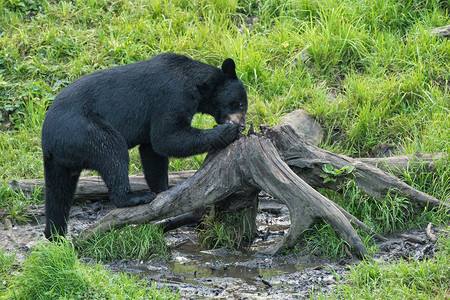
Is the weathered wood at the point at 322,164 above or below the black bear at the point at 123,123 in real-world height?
below

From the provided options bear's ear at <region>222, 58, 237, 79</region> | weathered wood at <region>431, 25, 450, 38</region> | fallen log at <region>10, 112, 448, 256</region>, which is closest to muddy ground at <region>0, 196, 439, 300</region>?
fallen log at <region>10, 112, 448, 256</region>

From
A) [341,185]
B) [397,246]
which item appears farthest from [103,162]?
[397,246]

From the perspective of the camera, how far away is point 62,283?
13.6 feet

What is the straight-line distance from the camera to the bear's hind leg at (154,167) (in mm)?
6027

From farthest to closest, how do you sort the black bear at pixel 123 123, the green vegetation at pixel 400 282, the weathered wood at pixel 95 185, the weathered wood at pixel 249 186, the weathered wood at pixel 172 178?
the weathered wood at pixel 95 185, the weathered wood at pixel 172 178, the black bear at pixel 123 123, the weathered wood at pixel 249 186, the green vegetation at pixel 400 282

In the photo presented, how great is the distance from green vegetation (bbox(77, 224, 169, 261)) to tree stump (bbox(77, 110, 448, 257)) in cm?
8

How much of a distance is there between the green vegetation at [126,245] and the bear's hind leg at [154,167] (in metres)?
0.71

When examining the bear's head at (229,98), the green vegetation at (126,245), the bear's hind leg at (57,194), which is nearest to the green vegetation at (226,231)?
the green vegetation at (126,245)

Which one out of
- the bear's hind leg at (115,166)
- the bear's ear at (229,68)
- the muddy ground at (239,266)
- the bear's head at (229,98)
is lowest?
the muddy ground at (239,266)

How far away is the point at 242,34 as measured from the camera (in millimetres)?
9328

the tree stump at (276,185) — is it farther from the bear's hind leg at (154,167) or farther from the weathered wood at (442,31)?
the weathered wood at (442,31)

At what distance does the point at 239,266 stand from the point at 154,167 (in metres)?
1.45

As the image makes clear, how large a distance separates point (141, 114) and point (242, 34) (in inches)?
164

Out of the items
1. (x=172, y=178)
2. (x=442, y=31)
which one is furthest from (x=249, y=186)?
(x=442, y=31)
